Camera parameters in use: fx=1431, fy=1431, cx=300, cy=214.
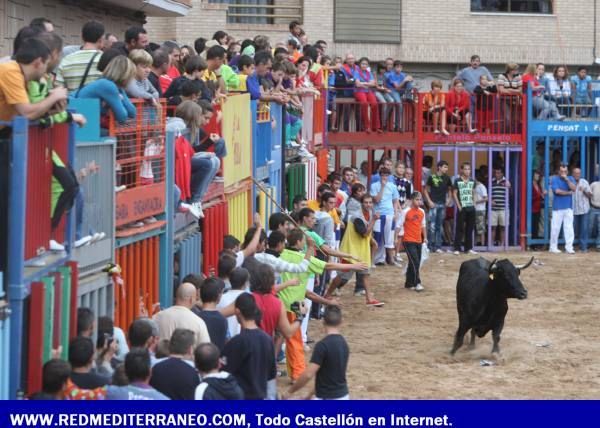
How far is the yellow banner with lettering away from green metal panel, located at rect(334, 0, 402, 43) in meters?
17.7

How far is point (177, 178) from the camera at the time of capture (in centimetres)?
1265

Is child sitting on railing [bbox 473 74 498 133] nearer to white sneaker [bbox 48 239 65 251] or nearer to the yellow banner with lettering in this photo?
the yellow banner with lettering

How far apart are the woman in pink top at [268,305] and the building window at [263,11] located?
22.2 metres

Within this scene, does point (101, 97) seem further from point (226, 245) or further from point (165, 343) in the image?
point (226, 245)

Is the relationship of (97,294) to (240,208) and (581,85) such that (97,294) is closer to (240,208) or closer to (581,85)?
(240,208)

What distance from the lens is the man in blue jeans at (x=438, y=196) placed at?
88.7 feet

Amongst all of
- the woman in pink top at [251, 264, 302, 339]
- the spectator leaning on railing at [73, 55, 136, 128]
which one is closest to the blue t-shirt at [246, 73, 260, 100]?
the woman in pink top at [251, 264, 302, 339]

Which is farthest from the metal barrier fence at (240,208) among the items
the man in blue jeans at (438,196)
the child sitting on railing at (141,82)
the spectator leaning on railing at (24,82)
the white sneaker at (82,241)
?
the man in blue jeans at (438,196)

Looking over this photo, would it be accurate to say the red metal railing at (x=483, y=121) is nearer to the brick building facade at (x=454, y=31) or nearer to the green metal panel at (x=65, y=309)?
the brick building facade at (x=454, y=31)

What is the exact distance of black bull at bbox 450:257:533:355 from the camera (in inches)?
626

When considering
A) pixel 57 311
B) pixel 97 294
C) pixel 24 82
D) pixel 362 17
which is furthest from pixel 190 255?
pixel 362 17

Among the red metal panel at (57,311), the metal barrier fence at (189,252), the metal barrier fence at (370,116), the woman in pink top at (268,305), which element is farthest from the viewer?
the metal barrier fence at (370,116)

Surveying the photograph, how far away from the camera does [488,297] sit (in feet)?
53.2

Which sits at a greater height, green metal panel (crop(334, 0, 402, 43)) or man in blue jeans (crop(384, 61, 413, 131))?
green metal panel (crop(334, 0, 402, 43))
